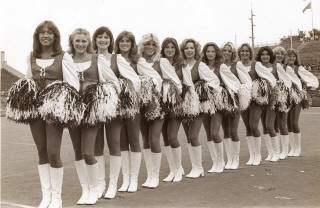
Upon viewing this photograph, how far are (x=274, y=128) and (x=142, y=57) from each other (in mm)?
3581

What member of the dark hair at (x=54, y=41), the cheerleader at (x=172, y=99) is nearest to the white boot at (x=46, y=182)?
the dark hair at (x=54, y=41)

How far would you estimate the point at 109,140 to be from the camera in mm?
5387

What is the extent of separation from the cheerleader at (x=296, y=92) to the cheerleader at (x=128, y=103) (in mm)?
3556

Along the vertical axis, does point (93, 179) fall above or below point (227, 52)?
below

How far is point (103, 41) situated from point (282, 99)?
357 centimetres

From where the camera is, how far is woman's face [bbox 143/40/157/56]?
6.00 metres

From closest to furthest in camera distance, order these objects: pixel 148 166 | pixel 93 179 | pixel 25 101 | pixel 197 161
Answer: pixel 25 101, pixel 93 179, pixel 148 166, pixel 197 161

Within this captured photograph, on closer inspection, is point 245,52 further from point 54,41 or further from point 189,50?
point 54,41

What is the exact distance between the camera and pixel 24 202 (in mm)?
5160

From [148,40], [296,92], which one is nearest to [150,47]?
[148,40]

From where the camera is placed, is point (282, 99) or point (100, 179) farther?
point (282, 99)

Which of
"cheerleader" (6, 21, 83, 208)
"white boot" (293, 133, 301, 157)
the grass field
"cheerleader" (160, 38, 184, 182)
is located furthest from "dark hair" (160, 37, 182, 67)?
"white boot" (293, 133, 301, 157)

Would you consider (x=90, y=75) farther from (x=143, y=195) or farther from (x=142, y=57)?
(x=143, y=195)

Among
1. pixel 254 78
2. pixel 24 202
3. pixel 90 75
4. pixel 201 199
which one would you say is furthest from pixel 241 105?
pixel 24 202
